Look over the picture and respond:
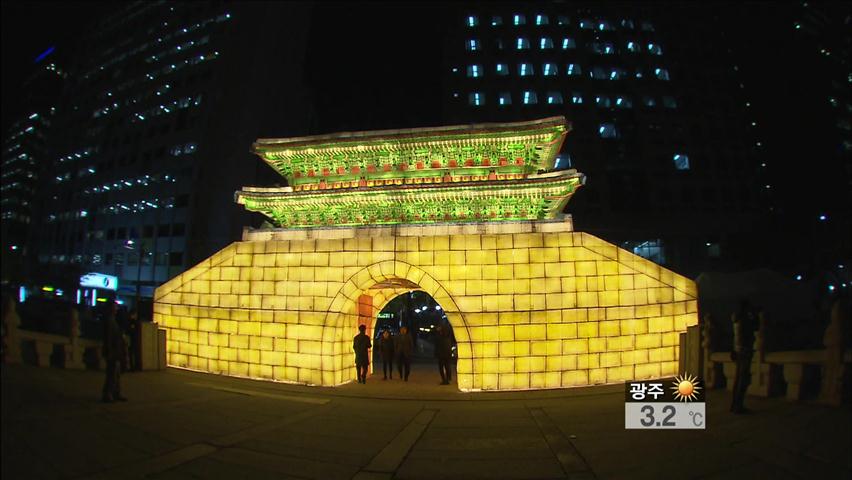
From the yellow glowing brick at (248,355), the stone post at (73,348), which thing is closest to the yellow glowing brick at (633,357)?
the yellow glowing brick at (248,355)

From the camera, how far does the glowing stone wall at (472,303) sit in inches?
375

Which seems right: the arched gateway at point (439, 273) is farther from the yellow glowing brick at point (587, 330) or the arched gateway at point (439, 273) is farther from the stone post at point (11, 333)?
the stone post at point (11, 333)

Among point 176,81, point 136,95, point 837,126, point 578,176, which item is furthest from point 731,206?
point 136,95

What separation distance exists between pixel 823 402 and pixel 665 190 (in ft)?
109

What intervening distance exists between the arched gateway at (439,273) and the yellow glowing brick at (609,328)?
0.02 m

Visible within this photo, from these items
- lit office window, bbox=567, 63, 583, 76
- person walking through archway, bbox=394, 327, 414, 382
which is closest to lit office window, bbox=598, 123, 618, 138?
lit office window, bbox=567, 63, 583, 76

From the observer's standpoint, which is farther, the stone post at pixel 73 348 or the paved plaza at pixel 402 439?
the stone post at pixel 73 348

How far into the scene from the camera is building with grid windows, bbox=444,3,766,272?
34.5m

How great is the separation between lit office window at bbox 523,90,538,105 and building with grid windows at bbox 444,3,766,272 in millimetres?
106

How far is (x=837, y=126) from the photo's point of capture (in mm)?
42438

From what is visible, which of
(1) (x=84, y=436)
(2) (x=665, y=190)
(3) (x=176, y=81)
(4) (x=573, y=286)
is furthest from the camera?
(3) (x=176, y=81)

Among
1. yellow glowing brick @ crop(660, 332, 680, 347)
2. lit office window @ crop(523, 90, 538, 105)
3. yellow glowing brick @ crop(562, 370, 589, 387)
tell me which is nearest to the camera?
yellow glowing brick @ crop(562, 370, 589, 387)

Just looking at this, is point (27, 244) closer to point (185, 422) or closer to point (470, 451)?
point (185, 422)

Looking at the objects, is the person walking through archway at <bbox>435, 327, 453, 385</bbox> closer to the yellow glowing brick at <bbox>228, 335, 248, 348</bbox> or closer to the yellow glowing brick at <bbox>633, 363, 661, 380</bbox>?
the yellow glowing brick at <bbox>633, 363, 661, 380</bbox>
